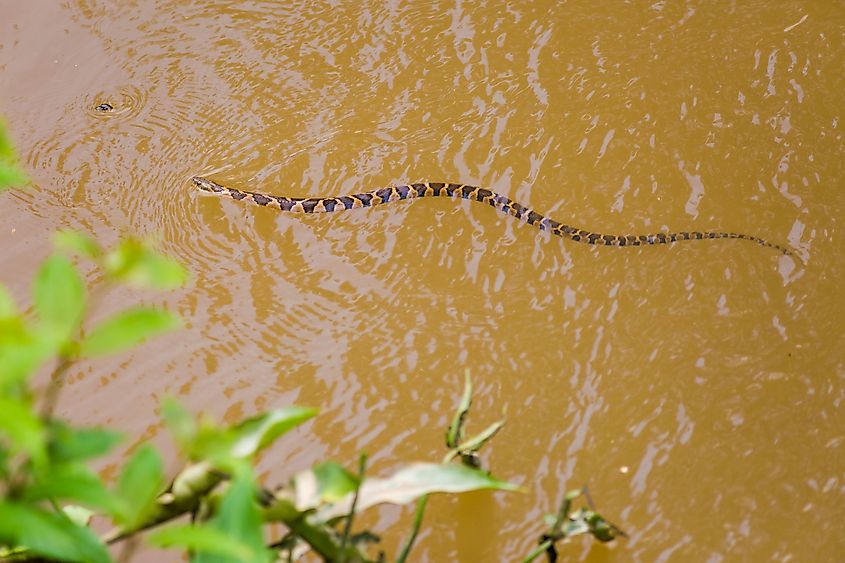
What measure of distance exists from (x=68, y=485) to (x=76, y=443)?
8 cm

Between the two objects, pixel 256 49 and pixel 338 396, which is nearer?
pixel 338 396

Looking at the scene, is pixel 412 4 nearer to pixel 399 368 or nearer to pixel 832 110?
pixel 832 110

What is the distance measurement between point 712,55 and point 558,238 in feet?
8.36

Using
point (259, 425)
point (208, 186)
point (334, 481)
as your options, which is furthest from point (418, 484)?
point (208, 186)

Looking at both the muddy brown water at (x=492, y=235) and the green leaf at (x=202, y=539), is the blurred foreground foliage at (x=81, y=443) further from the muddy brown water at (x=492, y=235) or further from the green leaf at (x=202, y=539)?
the muddy brown water at (x=492, y=235)

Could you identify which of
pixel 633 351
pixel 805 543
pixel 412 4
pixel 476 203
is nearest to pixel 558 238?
pixel 476 203

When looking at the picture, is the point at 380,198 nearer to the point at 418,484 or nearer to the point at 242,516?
the point at 418,484

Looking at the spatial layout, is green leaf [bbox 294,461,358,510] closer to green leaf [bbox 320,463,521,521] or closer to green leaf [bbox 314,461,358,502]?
green leaf [bbox 314,461,358,502]

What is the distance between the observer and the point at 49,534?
138 cm

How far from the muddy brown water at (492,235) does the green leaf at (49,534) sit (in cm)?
275

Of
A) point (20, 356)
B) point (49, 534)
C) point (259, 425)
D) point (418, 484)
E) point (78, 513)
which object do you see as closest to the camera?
point (20, 356)

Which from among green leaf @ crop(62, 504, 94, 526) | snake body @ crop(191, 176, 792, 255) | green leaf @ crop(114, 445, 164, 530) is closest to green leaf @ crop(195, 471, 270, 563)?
green leaf @ crop(114, 445, 164, 530)

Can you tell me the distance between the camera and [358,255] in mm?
5781

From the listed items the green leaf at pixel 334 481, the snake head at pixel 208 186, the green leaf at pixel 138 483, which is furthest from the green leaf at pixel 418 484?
the snake head at pixel 208 186
